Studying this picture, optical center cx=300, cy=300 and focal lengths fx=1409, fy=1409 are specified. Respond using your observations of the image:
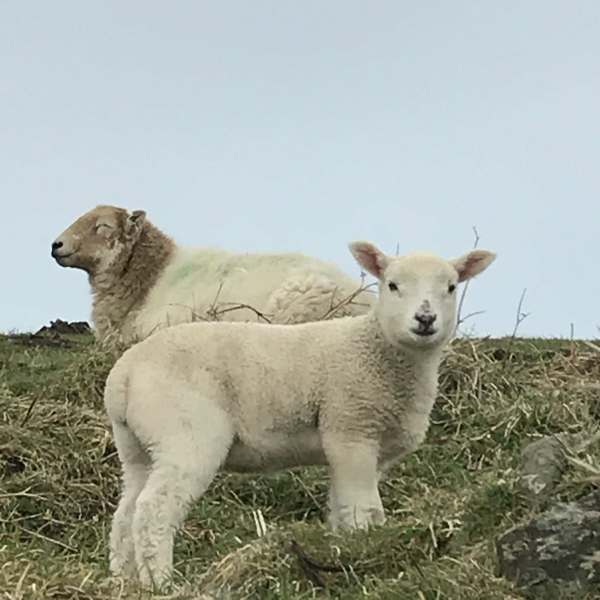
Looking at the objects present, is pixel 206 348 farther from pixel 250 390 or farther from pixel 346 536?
pixel 346 536

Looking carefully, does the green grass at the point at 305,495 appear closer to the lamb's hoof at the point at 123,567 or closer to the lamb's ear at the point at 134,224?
the lamb's hoof at the point at 123,567

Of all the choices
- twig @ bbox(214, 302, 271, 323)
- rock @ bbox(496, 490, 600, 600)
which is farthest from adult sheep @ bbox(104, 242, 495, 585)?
twig @ bbox(214, 302, 271, 323)

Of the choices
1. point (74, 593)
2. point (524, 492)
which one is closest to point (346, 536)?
point (524, 492)

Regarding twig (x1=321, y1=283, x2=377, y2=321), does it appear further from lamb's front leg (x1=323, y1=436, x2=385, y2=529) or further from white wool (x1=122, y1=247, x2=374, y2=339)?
lamb's front leg (x1=323, y1=436, x2=385, y2=529)

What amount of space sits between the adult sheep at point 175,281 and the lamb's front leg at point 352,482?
3.86 m

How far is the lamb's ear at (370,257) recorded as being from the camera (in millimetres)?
7703

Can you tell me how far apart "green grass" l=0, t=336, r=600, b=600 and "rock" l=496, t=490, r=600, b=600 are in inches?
3.6

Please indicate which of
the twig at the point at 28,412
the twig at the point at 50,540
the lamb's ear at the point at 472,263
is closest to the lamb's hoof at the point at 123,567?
the twig at the point at 50,540

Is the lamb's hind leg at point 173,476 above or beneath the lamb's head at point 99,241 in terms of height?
beneath

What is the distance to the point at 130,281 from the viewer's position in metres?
13.2

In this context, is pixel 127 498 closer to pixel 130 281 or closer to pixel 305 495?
pixel 305 495

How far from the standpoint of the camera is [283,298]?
→ 1156 cm

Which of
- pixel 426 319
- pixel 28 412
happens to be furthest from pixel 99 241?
pixel 426 319

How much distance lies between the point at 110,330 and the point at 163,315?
1.62ft
